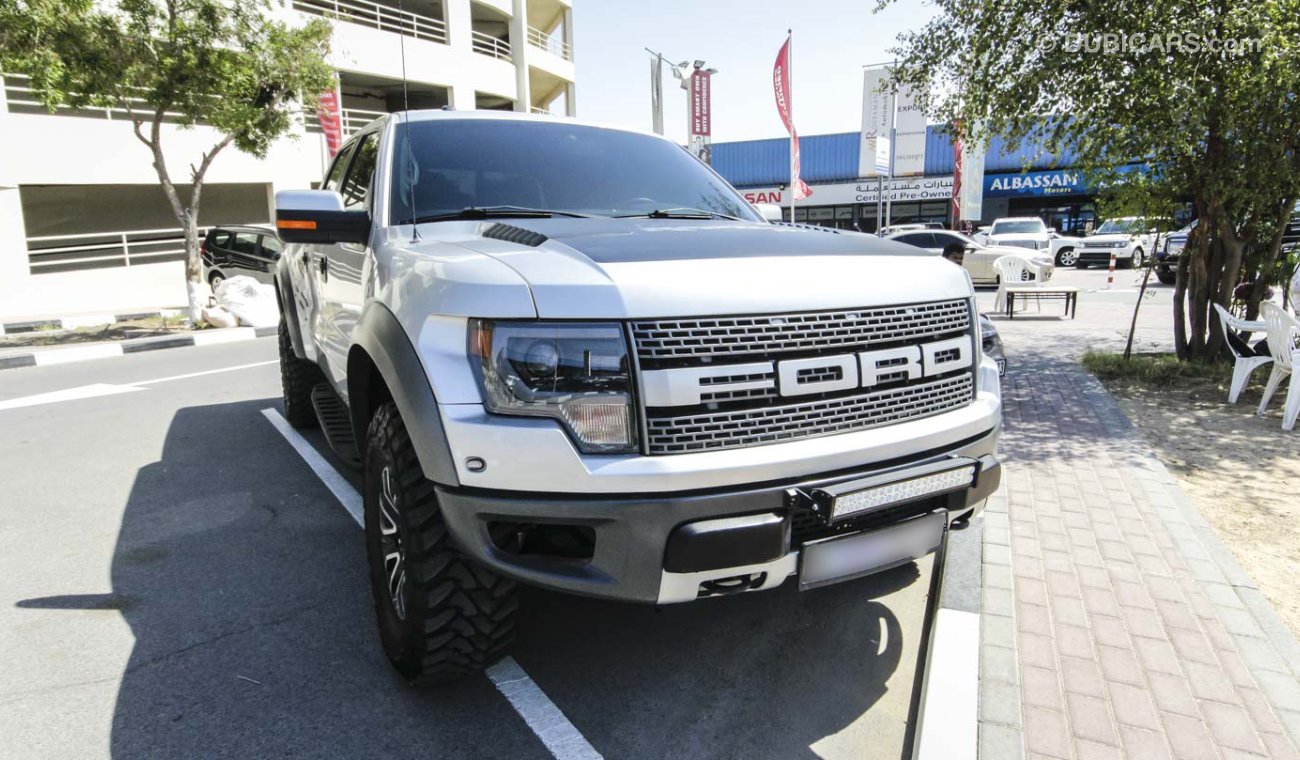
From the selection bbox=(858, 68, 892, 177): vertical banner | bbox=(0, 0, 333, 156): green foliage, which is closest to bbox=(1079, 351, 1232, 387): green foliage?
bbox=(0, 0, 333, 156): green foliage

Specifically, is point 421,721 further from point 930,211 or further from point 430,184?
point 930,211

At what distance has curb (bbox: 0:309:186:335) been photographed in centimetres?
1336

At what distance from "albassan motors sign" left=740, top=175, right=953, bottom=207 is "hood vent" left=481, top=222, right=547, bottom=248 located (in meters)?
37.4

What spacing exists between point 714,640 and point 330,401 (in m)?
2.88

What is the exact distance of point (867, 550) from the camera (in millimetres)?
2123

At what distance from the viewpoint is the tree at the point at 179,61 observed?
10.2 metres

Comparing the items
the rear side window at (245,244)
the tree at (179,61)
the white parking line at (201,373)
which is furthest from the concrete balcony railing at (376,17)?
the white parking line at (201,373)

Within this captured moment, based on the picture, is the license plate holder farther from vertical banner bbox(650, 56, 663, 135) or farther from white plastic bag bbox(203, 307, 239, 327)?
vertical banner bbox(650, 56, 663, 135)

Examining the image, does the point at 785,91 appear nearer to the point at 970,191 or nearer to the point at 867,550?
the point at 970,191

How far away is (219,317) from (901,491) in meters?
13.2

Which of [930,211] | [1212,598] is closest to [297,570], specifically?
[1212,598]

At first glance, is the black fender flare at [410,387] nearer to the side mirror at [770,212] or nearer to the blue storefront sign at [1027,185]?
the side mirror at [770,212]

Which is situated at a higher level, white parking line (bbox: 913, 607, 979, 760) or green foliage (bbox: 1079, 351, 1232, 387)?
green foliage (bbox: 1079, 351, 1232, 387)

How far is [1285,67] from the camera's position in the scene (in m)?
5.70
